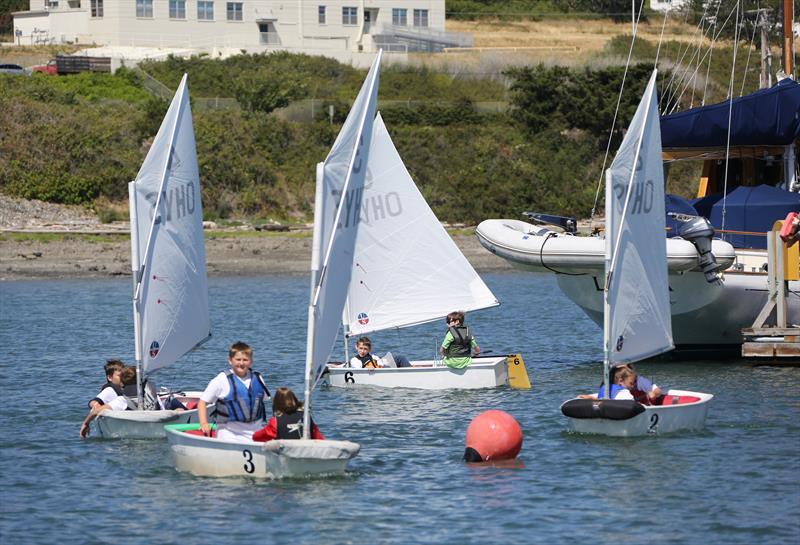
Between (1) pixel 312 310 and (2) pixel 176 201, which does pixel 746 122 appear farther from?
(1) pixel 312 310

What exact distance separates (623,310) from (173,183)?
656cm

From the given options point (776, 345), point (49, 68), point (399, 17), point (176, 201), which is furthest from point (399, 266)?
point (399, 17)

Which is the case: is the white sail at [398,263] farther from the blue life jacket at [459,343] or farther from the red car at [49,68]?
the red car at [49,68]

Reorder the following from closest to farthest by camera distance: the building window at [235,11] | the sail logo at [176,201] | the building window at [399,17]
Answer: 1. the sail logo at [176,201]
2. the building window at [235,11]
3. the building window at [399,17]

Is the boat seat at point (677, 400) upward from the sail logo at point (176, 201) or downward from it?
downward

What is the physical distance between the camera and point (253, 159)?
5912cm

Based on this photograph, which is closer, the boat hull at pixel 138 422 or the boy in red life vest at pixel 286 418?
the boy in red life vest at pixel 286 418

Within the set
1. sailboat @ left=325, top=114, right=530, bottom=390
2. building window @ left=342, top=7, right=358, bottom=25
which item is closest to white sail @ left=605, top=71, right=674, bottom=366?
sailboat @ left=325, top=114, right=530, bottom=390

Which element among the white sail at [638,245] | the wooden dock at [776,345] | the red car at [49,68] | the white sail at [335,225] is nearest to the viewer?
the white sail at [335,225]

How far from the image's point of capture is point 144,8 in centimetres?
8050

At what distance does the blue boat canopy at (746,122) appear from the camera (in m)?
26.5

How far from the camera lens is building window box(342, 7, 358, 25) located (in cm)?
8644

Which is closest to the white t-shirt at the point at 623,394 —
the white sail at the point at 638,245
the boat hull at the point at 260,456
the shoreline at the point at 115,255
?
the white sail at the point at 638,245

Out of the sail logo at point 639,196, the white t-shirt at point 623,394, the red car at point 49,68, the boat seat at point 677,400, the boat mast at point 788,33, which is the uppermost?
the red car at point 49,68
